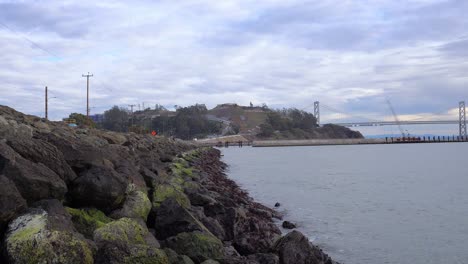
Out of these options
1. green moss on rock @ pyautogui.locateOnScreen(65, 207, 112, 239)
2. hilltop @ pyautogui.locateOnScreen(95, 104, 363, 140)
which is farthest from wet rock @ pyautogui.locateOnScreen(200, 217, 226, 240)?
hilltop @ pyautogui.locateOnScreen(95, 104, 363, 140)

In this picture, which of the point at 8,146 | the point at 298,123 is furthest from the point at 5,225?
the point at 298,123

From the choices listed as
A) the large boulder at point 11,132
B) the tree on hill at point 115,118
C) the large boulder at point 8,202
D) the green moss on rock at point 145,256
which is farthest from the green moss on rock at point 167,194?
the tree on hill at point 115,118

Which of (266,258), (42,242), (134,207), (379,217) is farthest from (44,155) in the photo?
(379,217)

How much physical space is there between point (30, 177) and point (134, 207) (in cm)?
189

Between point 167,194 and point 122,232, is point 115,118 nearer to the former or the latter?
point 167,194

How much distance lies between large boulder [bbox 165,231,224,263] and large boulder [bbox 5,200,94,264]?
1388mm

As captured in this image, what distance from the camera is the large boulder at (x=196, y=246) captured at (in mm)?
5879

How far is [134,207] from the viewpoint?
700cm

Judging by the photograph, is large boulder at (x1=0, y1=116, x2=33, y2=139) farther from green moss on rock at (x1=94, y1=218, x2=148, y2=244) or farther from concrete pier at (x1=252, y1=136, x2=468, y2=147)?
concrete pier at (x1=252, y1=136, x2=468, y2=147)

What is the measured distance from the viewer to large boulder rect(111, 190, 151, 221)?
6693mm

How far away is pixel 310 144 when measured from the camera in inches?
5182

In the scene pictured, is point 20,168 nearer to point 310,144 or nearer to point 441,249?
point 441,249

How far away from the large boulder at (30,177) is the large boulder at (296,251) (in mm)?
3110

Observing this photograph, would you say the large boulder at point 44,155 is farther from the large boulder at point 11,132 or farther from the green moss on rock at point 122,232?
the green moss on rock at point 122,232
